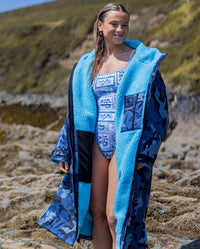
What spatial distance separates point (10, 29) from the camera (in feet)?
65.7

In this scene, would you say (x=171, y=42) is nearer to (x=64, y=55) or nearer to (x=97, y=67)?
(x=64, y=55)

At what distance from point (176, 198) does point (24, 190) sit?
188cm

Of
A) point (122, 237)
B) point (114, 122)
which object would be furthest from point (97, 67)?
point (122, 237)

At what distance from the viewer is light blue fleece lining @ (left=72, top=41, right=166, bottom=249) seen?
82.7 inches

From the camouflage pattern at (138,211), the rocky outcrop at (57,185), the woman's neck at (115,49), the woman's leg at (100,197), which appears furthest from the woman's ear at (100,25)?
the rocky outcrop at (57,185)

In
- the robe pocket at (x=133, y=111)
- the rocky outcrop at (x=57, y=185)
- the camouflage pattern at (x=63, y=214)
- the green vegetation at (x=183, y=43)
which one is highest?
the green vegetation at (x=183, y=43)

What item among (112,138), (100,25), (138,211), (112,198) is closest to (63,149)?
(112,138)

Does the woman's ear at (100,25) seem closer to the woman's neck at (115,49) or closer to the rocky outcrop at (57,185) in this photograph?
the woman's neck at (115,49)

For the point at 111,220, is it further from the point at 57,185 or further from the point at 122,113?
the point at 57,185

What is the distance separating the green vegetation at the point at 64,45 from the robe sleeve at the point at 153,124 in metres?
8.25

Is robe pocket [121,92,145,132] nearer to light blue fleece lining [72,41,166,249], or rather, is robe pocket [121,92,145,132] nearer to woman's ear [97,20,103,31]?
light blue fleece lining [72,41,166,249]

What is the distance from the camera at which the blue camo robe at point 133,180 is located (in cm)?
211

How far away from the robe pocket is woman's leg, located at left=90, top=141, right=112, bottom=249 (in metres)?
0.27

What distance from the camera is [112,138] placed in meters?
2.22
